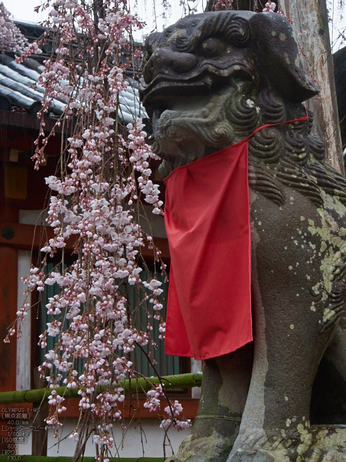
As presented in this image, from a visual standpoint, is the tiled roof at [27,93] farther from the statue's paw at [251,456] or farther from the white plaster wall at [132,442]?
the white plaster wall at [132,442]

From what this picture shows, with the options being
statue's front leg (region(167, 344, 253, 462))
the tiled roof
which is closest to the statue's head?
statue's front leg (region(167, 344, 253, 462))

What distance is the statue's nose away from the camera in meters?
2.03

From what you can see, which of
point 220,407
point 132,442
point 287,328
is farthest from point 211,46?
point 132,442

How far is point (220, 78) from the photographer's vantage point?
204 cm

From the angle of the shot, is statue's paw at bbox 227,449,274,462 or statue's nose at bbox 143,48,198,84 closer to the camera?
statue's paw at bbox 227,449,274,462

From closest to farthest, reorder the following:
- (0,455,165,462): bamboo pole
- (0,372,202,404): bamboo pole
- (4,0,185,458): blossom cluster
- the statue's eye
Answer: the statue's eye
(4,0,185,458): blossom cluster
(0,372,202,404): bamboo pole
(0,455,165,462): bamboo pole

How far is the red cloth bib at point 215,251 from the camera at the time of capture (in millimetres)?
1980

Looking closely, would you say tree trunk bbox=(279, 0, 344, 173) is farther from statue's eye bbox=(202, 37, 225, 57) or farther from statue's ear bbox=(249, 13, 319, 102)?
statue's eye bbox=(202, 37, 225, 57)

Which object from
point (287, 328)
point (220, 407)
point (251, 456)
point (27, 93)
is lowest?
point (251, 456)

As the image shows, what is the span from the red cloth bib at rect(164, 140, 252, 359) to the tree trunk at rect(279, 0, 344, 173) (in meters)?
2.45

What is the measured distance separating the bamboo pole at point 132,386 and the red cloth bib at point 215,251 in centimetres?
139

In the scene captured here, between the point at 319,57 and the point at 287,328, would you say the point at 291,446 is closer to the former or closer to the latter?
the point at 287,328

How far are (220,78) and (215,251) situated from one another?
22.5 inches

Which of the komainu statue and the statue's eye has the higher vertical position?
the statue's eye
